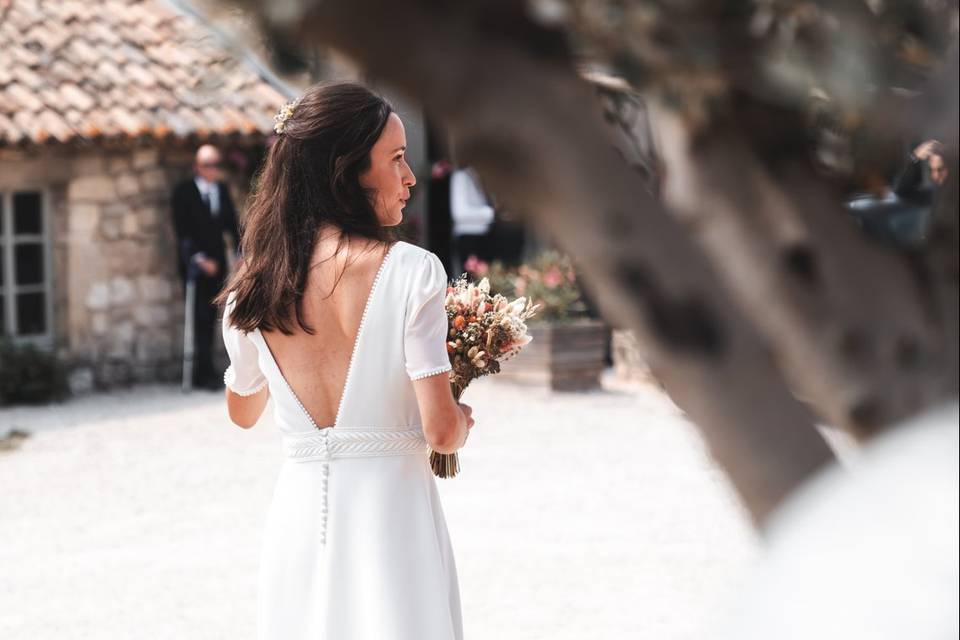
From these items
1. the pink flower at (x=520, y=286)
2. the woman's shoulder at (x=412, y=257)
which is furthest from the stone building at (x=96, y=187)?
the woman's shoulder at (x=412, y=257)

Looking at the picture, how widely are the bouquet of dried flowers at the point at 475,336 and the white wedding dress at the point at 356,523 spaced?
→ 0.24 m

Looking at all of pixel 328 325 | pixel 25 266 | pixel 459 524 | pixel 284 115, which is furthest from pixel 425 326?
pixel 25 266

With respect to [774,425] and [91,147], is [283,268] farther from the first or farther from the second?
[91,147]

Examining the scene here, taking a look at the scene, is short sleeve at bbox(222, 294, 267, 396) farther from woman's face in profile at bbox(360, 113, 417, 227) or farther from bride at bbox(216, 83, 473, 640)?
woman's face in profile at bbox(360, 113, 417, 227)

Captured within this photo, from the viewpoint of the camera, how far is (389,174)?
3.09 m

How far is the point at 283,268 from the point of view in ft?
10.0

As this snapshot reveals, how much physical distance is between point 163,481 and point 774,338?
293 inches

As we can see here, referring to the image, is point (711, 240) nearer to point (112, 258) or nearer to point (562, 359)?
point (562, 359)

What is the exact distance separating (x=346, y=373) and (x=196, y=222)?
28.9ft

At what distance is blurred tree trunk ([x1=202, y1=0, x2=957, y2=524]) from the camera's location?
100cm

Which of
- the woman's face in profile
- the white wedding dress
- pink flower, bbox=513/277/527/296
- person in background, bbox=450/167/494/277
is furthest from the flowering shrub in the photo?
the woman's face in profile

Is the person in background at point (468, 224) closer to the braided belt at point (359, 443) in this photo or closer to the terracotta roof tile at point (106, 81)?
the terracotta roof tile at point (106, 81)

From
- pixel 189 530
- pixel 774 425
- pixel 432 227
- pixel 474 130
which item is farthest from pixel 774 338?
pixel 432 227

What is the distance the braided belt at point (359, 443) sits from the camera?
10.4 ft
